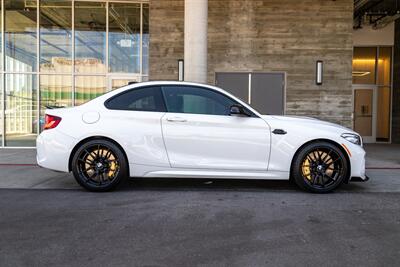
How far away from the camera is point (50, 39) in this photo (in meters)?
12.8

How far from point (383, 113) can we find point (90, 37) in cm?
1129

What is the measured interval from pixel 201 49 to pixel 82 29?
5.04m

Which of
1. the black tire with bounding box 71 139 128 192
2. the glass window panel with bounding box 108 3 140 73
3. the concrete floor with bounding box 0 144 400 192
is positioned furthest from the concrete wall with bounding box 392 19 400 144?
the black tire with bounding box 71 139 128 192

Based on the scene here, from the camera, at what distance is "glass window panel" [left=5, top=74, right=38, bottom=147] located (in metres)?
12.7

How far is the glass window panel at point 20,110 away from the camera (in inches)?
502

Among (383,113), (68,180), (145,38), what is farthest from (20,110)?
(383,113)

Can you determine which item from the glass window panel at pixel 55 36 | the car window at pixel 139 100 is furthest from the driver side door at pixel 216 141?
the glass window panel at pixel 55 36

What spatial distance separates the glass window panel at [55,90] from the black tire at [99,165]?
7.33 m

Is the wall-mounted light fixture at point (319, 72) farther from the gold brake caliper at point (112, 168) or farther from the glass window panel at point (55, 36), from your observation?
the glass window panel at point (55, 36)

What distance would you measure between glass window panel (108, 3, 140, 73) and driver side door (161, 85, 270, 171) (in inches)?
293

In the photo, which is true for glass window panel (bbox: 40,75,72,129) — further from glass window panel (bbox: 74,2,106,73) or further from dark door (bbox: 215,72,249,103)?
dark door (bbox: 215,72,249,103)

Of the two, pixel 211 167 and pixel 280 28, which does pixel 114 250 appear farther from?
pixel 280 28

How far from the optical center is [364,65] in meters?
15.8

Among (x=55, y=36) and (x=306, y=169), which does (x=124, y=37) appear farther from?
(x=306, y=169)
